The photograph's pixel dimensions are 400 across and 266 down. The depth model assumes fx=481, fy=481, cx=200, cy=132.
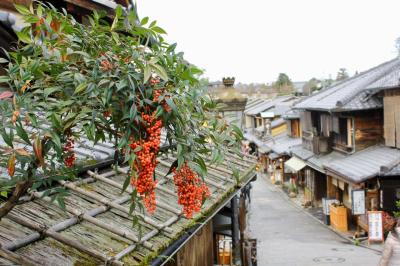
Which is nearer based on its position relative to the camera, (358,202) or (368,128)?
(358,202)

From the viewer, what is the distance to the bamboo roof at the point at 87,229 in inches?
145

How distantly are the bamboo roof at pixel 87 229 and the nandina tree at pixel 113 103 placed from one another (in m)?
0.37

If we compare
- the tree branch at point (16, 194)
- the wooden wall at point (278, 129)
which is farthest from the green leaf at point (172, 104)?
the wooden wall at point (278, 129)

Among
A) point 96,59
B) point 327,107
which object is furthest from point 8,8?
point 327,107

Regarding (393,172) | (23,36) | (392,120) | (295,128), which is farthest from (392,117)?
(23,36)

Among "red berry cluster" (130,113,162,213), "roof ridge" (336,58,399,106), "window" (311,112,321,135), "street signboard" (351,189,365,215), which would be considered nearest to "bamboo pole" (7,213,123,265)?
"red berry cluster" (130,113,162,213)

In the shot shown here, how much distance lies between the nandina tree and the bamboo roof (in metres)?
0.37

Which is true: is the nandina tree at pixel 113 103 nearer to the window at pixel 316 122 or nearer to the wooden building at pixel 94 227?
the wooden building at pixel 94 227

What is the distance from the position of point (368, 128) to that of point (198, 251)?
61.8 feet

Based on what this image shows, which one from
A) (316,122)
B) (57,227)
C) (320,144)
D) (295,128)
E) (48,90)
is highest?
(48,90)

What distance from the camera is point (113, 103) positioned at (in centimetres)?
284

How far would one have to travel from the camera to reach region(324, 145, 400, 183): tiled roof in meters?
20.4

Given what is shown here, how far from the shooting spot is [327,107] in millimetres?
26484

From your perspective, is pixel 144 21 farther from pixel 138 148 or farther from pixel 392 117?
pixel 392 117
